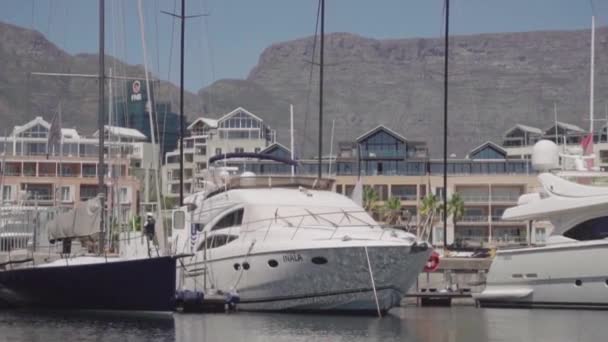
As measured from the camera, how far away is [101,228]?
3484 centimetres

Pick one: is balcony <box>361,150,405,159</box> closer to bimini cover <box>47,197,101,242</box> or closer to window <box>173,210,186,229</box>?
window <box>173,210,186,229</box>

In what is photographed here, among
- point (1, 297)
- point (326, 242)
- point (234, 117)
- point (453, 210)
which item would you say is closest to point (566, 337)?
point (326, 242)

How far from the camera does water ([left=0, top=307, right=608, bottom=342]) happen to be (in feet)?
95.3

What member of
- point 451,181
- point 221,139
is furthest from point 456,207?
point 221,139

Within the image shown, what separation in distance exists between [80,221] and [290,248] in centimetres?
641

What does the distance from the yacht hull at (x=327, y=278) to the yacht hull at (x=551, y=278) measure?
6.22 m

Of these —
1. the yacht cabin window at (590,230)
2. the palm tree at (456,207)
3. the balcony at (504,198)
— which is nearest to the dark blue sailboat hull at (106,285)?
the yacht cabin window at (590,230)

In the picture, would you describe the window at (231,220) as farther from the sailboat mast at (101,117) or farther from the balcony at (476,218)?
the balcony at (476,218)

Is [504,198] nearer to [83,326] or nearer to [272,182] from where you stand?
[272,182]

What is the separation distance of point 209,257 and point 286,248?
3634mm

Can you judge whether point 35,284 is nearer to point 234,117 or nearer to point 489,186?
point 489,186

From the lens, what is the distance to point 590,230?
128 feet

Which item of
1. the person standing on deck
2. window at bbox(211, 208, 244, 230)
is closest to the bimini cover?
the person standing on deck

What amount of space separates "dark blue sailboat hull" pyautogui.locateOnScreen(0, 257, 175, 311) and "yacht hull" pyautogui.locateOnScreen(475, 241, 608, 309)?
13.2 metres
